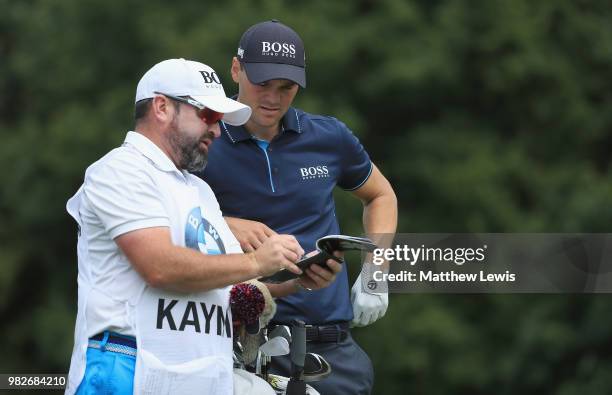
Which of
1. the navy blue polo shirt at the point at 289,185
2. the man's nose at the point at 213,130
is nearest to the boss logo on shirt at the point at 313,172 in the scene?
the navy blue polo shirt at the point at 289,185

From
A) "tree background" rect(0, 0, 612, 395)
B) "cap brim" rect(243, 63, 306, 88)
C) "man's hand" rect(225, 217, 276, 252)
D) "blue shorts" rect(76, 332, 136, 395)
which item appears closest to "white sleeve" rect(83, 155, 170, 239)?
"blue shorts" rect(76, 332, 136, 395)

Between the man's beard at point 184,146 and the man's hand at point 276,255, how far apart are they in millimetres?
422

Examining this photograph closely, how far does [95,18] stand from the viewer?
2348 centimetres

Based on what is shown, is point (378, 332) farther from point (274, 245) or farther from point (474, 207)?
point (274, 245)

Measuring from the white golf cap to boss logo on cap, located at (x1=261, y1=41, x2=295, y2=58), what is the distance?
2.79 ft

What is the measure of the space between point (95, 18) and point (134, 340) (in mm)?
18858

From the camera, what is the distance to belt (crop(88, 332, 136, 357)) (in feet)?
16.9

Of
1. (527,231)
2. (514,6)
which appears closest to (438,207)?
(527,231)

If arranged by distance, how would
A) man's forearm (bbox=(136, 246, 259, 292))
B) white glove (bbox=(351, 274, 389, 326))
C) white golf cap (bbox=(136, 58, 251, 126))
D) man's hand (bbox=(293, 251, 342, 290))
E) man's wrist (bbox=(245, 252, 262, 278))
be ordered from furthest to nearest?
white glove (bbox=(351, 274, 389, 326)) → man's hand (bbox=(293, 251, 342, 290)) → white golf cap (bbox=(136, 58, 251, 126)) → man's wrist (bbox=(245, 252, 262, 278)) → man's forearm (bbox=(136, 246, 259, 292))

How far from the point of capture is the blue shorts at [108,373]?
16.7 ft

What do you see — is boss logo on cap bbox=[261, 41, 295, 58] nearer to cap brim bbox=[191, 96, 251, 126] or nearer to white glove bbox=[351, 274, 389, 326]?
cap brim bbox=[191, 96, 251, 126]

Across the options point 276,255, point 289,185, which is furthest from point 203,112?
point 289,185

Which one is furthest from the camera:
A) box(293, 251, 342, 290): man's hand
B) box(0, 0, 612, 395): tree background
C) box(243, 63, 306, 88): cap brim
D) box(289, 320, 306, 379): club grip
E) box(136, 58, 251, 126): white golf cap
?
box(0, 0, 612, 395): tree background

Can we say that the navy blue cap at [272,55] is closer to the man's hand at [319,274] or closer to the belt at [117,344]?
the man's hand at [319,274]
